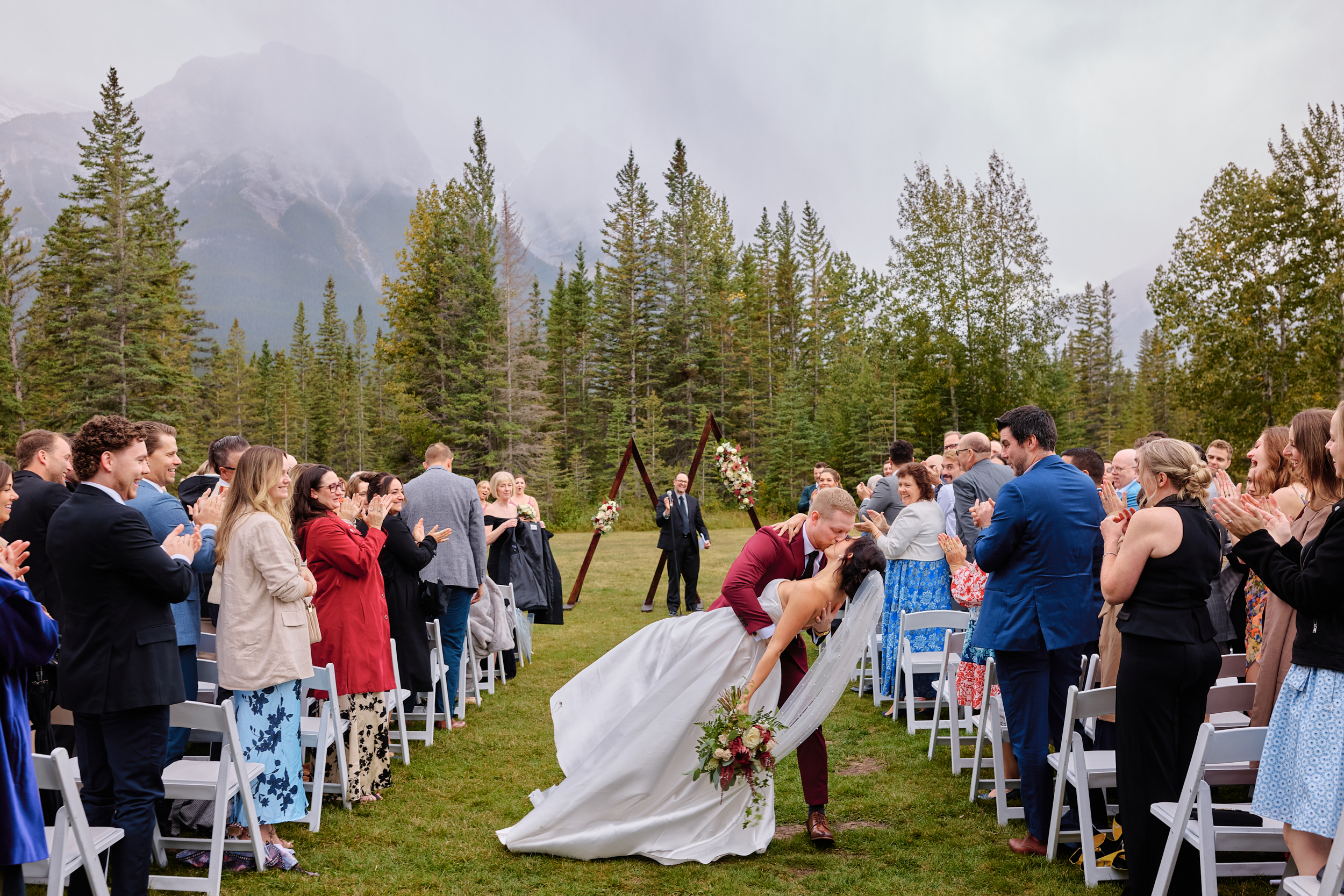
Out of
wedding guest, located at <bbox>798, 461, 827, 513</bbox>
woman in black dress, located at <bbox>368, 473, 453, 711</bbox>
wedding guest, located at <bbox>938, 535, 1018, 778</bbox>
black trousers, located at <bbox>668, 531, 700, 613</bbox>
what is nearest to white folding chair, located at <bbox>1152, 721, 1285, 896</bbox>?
wedding guest, located at <bbox>938, 535, 1018, 778</bbox>

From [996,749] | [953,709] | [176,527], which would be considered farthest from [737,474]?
[176,527]

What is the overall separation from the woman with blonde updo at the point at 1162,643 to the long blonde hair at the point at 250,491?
4.34 m

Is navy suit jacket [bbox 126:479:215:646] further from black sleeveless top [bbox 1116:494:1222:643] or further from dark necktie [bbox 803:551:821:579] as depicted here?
black sleeveless top [bbox 1116:494:1222:643]

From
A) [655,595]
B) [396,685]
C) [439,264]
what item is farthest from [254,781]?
[439,264]

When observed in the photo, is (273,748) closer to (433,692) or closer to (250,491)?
(250,491)

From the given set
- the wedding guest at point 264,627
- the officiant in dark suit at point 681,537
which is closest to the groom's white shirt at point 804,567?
Answer: the wedding guest at point 264,627

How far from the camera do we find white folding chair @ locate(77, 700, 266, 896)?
13.8ft

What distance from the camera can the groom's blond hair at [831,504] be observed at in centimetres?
471

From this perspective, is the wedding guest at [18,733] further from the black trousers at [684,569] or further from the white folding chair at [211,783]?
the black trousers at [684,569]

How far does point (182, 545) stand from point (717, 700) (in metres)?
2.93

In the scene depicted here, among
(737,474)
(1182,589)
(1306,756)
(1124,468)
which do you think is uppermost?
(737,474)

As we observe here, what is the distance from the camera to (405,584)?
6.89 metres

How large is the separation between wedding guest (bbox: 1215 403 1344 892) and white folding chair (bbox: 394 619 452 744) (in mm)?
5664

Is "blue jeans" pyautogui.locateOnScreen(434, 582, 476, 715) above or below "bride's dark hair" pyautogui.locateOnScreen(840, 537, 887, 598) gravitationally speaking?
below
